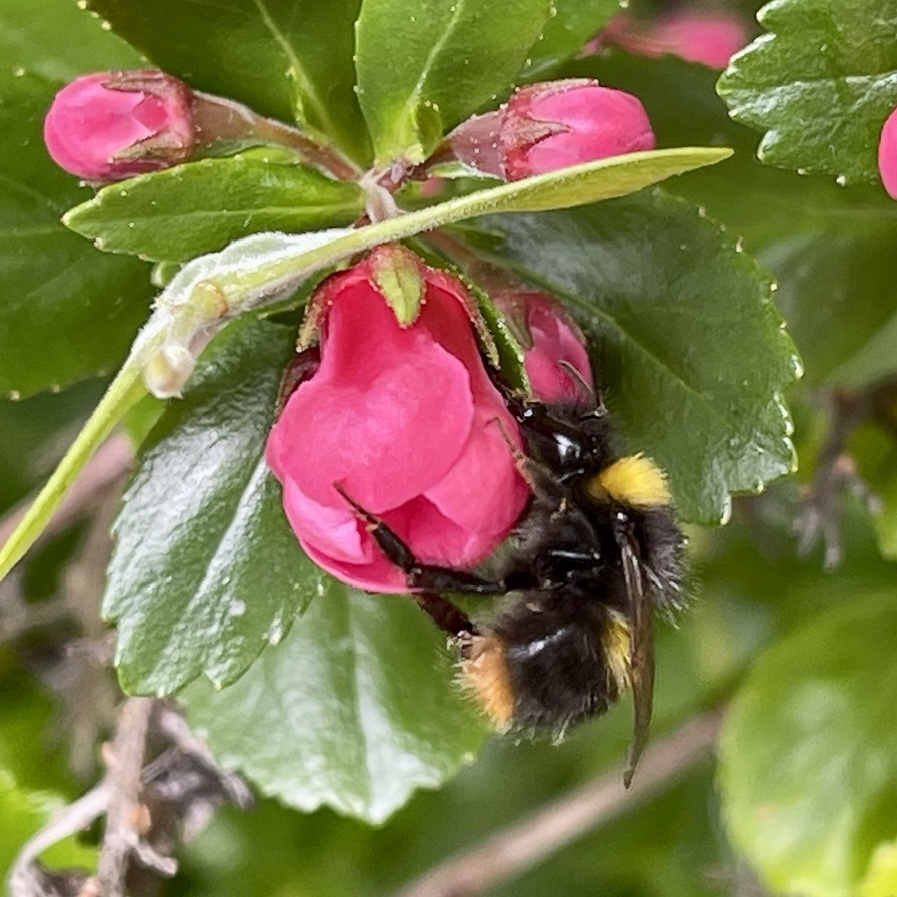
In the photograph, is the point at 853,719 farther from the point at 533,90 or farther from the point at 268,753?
the point at 533,90

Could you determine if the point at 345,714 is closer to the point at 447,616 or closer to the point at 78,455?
the point at 447,616

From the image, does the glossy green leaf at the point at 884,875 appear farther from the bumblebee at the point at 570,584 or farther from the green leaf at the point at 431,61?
the green leaf at the point at 431,61

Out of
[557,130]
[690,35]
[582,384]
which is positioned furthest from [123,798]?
[690,35]

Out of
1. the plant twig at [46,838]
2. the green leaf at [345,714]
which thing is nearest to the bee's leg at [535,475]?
the green leaf at [345,714]

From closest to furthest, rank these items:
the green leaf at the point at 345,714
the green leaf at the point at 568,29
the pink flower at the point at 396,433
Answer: the pink flower at the point at 396,433 → the green leaf at the point at 568,29 → the green leaf at the point at 345,714

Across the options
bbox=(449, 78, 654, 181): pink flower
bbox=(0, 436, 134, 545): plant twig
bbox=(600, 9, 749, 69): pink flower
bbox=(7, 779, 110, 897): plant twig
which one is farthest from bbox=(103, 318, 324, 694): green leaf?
bbox=(600, 9, 749, 69): pink flower
